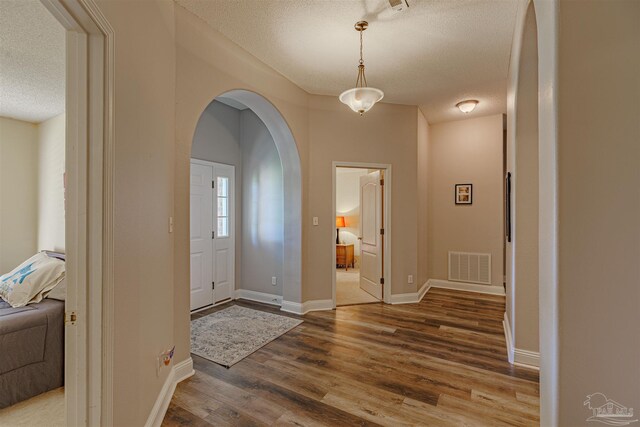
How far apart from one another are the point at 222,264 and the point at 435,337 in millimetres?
3140

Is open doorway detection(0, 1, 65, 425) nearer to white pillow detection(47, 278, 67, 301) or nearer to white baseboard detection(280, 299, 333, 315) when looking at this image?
white pillow detection(47, 278, 67, 301)

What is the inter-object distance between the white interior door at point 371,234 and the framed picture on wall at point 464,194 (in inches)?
64.4

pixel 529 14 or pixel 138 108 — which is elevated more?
pixel 529 14

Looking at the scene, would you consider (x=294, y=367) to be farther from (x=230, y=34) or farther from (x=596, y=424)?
(x=230, y=34)

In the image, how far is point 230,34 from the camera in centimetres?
280

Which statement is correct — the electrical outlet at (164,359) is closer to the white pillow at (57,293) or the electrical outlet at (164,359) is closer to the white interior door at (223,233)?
the white pillow at (57,293)

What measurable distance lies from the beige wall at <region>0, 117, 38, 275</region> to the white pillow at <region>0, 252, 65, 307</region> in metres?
1.30

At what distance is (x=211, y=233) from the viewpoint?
14.3 feet

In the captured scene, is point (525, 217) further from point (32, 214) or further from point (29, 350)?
point (32, 214)

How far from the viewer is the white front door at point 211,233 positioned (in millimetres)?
4125

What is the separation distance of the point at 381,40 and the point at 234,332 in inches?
137

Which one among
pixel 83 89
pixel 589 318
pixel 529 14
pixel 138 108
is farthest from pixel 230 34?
pixel 589 318

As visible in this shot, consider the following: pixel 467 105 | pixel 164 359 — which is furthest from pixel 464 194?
pixel 164 359

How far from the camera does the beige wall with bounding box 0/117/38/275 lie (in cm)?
351
